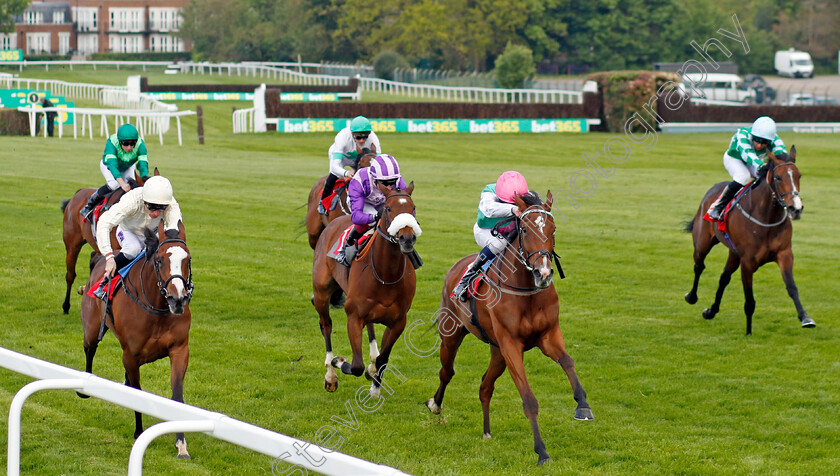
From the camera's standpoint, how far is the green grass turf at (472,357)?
7.41 m

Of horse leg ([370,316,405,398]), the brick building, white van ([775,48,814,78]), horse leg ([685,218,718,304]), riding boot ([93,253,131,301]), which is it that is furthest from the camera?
the brick building

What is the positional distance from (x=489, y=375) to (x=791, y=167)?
498 centimetres

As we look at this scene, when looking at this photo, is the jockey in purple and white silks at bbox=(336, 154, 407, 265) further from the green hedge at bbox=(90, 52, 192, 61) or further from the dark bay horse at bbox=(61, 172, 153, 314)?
the green hedge at bbox=(90, 52, 192, 61)

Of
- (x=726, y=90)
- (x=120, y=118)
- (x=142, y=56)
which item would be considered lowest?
(x=120, y=118)

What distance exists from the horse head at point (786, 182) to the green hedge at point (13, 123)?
89.2ft

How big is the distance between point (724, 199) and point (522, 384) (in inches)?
234

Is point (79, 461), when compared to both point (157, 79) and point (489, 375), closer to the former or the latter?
point (489, 375)

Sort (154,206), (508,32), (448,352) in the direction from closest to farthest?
(154,206)
(448,352)
(508,32)

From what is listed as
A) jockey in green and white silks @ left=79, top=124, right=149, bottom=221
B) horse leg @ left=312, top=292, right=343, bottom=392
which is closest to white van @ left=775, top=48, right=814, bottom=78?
jockey in green and white silks @ left=79, top=124, right=149, bottom=221

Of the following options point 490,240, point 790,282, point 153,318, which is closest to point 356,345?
point 490,240

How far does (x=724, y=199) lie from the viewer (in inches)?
474

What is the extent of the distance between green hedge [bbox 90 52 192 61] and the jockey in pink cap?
85390 millimetres

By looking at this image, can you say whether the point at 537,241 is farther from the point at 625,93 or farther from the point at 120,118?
the point at 120,118

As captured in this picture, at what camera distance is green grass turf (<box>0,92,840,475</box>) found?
741 centimetres
